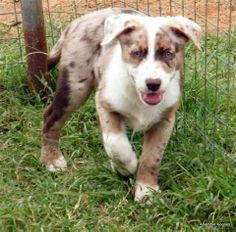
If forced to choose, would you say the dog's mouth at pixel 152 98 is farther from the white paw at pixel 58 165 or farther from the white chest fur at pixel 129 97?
the white paw at pixel 58 165

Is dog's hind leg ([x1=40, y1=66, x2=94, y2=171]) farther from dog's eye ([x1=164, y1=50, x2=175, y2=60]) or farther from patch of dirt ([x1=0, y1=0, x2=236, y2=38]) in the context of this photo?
patch of dirt ([x1=0, y1=0, x2=236, y2=38])

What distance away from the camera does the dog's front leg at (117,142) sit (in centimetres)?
388

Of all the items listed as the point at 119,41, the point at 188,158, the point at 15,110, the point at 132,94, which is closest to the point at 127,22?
the point at 119,41

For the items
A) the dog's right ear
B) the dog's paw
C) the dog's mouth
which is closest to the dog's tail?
the dog's right ear

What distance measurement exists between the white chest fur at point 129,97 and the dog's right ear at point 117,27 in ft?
0.58

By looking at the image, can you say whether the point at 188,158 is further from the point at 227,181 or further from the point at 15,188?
the point at 15,188

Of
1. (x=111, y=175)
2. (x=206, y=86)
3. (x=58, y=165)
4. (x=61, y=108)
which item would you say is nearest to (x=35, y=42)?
(x=61, y=108)

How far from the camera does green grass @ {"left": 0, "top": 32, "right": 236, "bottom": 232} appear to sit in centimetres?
371

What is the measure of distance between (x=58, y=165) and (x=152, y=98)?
1.07 metres

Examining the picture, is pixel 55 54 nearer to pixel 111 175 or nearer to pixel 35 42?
pixel 35 42

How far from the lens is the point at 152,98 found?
3602 mm

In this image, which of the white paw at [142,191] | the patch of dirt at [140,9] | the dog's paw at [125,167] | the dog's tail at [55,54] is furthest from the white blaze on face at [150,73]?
the patch of dirt at [140,9]

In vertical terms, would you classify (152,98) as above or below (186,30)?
below

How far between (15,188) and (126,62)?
42.6 inches
